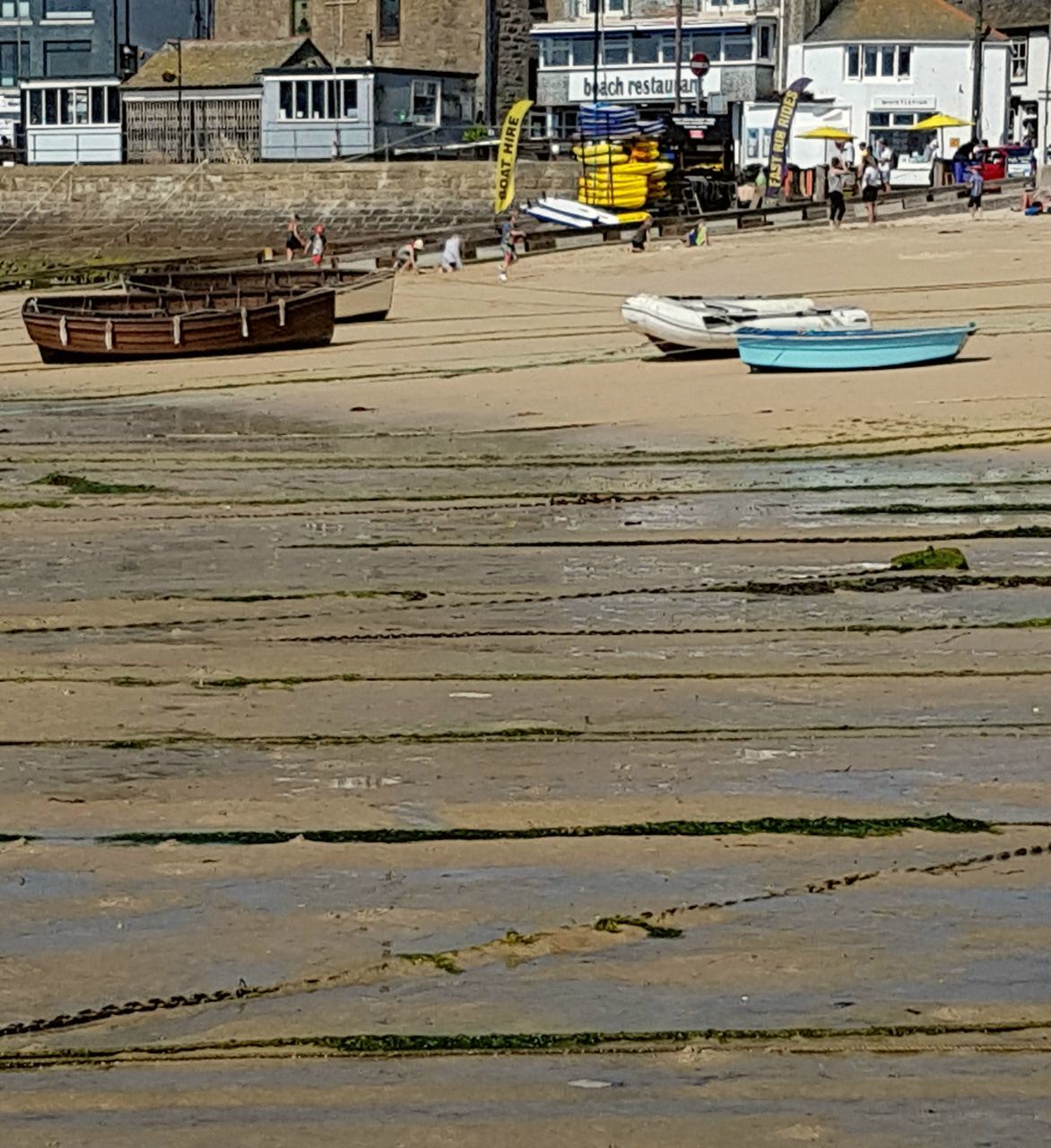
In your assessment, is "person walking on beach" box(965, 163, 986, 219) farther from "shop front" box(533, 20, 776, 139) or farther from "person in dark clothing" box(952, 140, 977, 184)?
"shop front" box(533, 20, 776, 139)

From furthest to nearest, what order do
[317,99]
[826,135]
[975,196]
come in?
[317,99] < [826,135] < [975,196]

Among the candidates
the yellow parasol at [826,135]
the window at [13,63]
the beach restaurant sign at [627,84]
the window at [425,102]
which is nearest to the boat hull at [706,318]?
the yellow parasol at [826,135]

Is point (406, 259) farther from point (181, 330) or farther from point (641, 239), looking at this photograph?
point (181, 330)

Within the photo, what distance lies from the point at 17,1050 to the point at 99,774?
278cm

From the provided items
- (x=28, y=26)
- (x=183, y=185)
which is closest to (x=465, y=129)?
(x=183, y=185)

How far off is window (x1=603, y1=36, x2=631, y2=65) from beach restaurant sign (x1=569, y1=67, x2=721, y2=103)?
0.30 m

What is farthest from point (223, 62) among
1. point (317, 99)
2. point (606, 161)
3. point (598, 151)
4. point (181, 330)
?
point (181, 330)

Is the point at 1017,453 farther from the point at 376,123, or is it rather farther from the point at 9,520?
the point at 376,123

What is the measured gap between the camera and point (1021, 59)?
7869cm

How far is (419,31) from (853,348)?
55.3 m

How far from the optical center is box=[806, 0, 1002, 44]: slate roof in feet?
239

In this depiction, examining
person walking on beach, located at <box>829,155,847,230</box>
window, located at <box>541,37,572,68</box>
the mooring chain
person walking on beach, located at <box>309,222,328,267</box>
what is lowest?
person walking on beach, located at <box>309,222,328,267</box>

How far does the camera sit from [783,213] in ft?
163

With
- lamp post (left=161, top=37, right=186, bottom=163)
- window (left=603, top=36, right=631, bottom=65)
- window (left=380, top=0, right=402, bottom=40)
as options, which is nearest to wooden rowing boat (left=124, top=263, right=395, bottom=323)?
lamp post (left=161, top=37, right=186, bottom=163)
